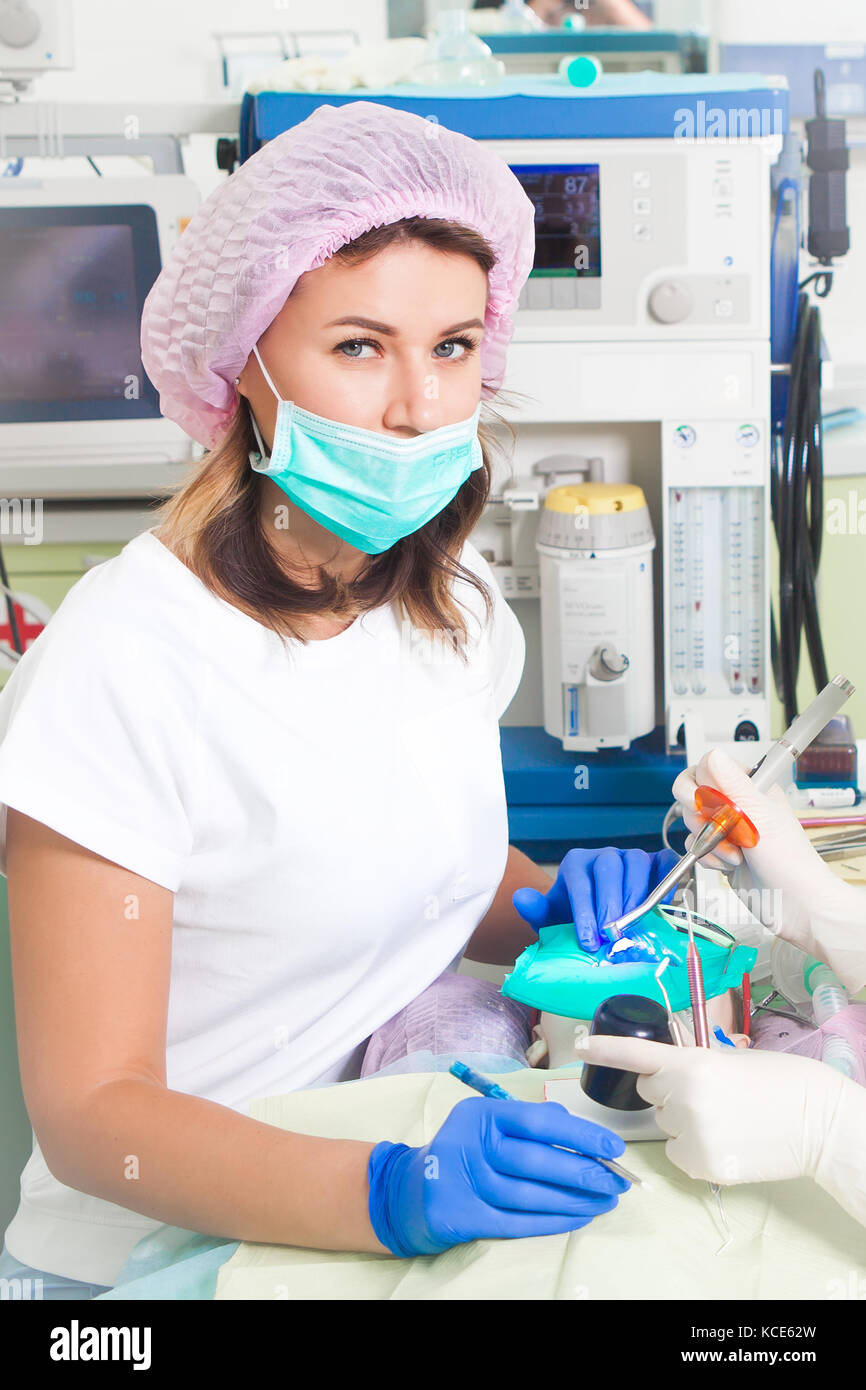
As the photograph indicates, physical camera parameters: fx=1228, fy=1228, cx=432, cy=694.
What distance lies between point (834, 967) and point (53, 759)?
690 millimetres

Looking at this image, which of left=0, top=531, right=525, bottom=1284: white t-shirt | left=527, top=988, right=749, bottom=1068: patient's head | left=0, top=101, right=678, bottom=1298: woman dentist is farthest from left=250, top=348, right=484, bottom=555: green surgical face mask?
left=527, top=988, right=749, bottom=1068: patient's head

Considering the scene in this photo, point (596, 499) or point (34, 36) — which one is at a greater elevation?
point (34, 36)

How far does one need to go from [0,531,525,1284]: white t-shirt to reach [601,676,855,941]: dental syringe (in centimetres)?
22

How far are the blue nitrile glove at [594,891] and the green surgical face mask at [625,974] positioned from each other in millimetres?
39

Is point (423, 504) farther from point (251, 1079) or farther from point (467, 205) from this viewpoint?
point (251, 1079)

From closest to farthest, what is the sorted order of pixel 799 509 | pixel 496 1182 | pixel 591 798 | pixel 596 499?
pixel 496 1182
pixel 596 499
pixel 591 798
pixel 799 509

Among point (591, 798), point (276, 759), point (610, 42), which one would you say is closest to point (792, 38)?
point (610, 42)

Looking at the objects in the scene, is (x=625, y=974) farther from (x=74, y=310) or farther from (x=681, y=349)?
(x=74, y=310)

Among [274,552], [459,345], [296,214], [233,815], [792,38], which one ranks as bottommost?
[233,815]

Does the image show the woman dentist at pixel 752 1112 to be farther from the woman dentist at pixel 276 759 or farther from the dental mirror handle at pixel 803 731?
the dental mirror handle at pixel 803 731

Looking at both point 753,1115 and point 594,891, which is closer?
point 753,1115

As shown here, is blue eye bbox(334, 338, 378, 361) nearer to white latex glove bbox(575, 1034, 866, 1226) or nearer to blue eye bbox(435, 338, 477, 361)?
blue eye bbox(435, 338, 477, 361)

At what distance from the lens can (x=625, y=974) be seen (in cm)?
102

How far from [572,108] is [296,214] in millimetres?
928
